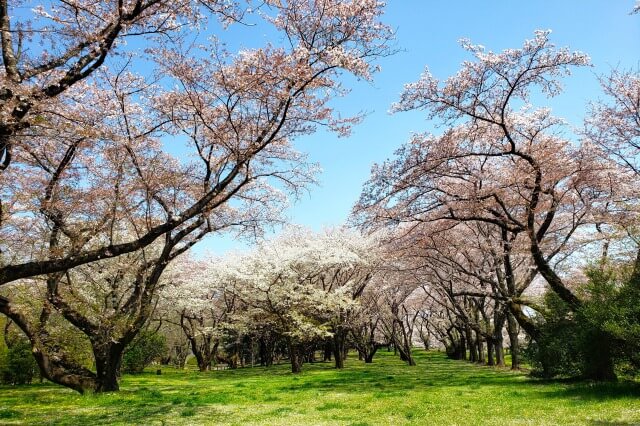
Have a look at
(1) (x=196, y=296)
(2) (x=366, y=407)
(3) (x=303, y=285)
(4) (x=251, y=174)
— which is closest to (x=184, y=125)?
(4) (x=251, y=174)

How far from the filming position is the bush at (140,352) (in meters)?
33.9

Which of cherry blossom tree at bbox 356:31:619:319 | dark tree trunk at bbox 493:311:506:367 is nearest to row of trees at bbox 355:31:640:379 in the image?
cherry blossom tree at bbox 356:31:619:319

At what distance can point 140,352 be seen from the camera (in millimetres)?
35562

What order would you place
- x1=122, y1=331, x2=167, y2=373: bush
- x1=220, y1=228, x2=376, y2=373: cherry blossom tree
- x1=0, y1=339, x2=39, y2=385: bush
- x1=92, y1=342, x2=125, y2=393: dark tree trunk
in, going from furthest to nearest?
x1=122, y1=331, x2=167, y2=373: bush
x1=220, y1=228, x2=376, y2=373: cherry blossom tree
x1=0, y1=339, x2=39, y2=385: bush
x1=92, y1=342, x2=125, y2=393: dark tree trunk

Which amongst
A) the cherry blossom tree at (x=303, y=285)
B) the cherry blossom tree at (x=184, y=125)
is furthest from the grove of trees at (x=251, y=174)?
the cherry blossom tree at (x=303, y=285)

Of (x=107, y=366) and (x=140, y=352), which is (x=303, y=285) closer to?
(x=107, y=366)

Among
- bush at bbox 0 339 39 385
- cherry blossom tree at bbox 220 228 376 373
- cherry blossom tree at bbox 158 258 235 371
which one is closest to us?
bush at bbox 0 339 39 385

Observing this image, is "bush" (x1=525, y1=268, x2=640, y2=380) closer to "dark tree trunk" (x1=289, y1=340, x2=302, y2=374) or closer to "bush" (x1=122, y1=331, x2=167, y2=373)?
"dark tree trunk" (x1=289, y1=340, x2=302, y2=374)

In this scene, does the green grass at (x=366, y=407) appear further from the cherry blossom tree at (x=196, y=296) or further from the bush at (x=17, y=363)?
the cherry blossom tree at (x=196, y=296)

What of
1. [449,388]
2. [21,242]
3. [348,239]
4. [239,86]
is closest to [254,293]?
[348,239]

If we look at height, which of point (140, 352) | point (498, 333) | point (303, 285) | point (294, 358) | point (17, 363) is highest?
point (303, 285)

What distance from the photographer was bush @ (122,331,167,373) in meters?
33.9

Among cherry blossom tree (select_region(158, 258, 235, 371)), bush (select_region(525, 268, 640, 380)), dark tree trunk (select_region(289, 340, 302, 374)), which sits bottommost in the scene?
dark tree trunk (select_region(289, 340, 302, 374))

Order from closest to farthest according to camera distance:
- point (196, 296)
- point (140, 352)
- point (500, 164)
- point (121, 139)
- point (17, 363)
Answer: point (121, 139) < point (500, 164) < point (17, 363) < point (140, 352) < point (196, 296)
